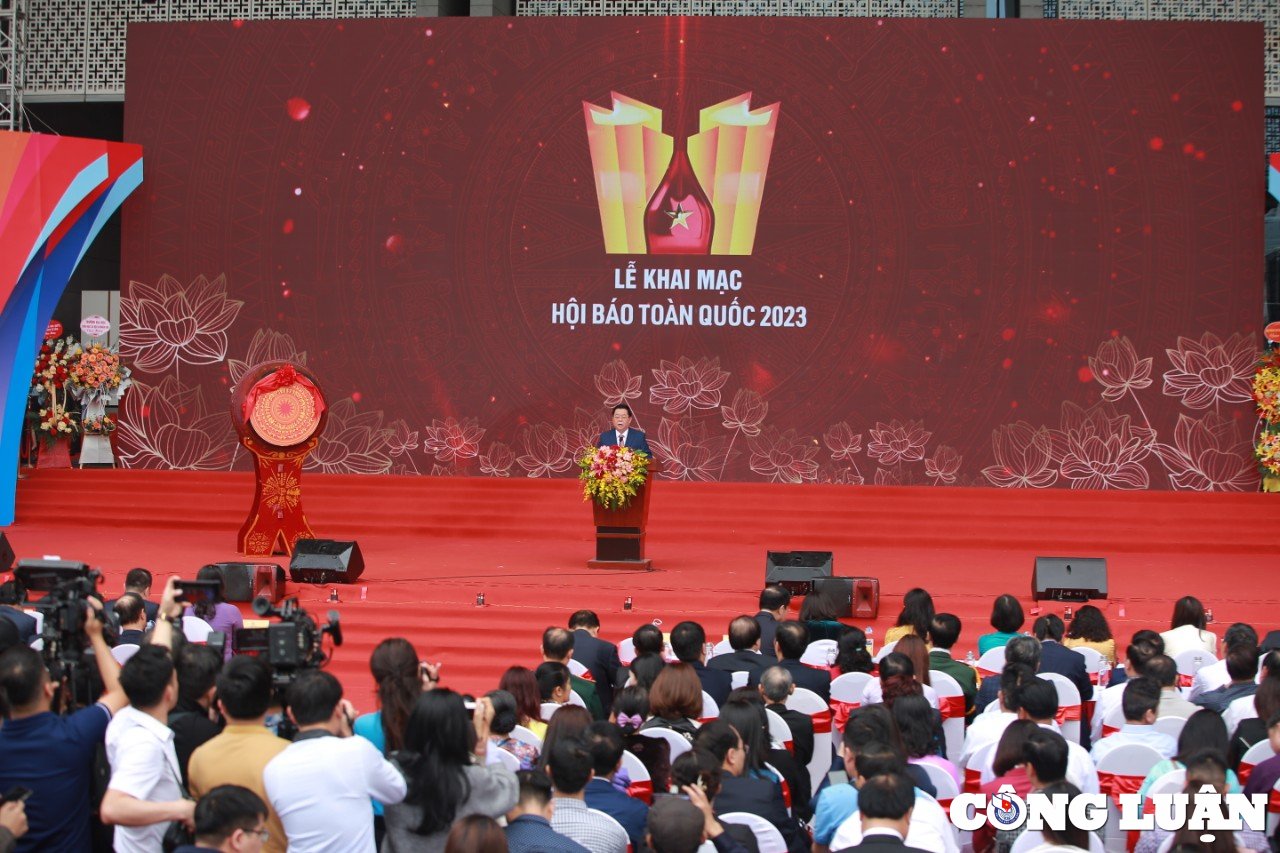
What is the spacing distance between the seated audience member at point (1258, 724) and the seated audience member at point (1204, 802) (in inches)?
31.0

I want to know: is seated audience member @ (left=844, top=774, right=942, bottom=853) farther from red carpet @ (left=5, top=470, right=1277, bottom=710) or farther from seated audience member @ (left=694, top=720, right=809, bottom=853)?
red carpet @ (left=5, top=470, right=1277, bottom=710)

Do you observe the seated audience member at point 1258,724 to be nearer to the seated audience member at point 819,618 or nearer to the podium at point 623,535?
the seated audience member at point 819,618

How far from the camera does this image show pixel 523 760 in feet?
13.2

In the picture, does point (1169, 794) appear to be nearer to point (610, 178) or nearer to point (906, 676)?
point (906, 676)

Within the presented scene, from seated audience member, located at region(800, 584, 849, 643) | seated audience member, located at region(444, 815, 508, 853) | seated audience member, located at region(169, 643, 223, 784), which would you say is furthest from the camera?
seated audience member, located at region(800, 584, 849, 643)

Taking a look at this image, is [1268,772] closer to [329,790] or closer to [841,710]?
[841,710]

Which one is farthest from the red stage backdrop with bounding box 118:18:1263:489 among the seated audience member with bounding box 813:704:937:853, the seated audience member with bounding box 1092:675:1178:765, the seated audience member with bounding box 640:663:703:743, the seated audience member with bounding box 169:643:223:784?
the seated audience member with bounding box 169:643:223:784

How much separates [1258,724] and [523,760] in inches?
86.4

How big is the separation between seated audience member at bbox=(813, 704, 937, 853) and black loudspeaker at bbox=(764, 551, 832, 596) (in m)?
4.75

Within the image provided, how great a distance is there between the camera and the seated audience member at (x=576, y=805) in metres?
3.34

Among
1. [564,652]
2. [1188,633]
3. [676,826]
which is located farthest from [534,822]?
[1188,633]

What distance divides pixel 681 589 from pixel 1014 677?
4.45 meters

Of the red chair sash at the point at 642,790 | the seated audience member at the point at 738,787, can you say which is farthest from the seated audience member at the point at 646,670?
the seated audience member at the point at 738,787

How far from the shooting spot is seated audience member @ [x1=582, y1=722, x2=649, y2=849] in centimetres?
356
